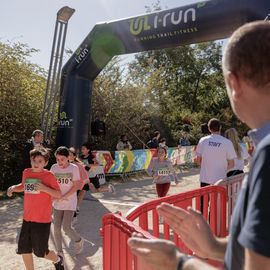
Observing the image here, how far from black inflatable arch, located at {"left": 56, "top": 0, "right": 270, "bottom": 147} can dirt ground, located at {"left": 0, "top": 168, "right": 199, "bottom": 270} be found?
208 centimetres

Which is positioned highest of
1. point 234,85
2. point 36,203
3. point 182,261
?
point 234,85

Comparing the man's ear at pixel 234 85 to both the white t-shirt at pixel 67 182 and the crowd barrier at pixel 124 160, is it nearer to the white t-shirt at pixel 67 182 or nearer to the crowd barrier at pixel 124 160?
the white t-shirt at pixel 67 182

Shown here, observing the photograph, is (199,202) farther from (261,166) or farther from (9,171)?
(9,171)

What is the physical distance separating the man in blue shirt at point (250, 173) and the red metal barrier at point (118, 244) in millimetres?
1218

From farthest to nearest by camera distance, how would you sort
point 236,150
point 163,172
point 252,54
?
1. point 163,172
2. point 236,150
3. point 252,54

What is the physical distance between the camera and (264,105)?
1.14m

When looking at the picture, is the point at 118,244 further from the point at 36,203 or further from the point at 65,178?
the point at 65,178

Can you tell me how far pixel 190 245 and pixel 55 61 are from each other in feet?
32.7

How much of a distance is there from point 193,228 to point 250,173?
1.79 feet

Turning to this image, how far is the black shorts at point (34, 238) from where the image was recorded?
4207 millimetres

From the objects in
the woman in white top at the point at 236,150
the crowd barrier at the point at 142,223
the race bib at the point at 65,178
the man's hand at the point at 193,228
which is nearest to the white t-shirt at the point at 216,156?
the woman in white top at the point at 236,150

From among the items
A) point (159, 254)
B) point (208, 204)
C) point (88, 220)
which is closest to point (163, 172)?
point (88, 220)

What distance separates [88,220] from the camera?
23.2ft

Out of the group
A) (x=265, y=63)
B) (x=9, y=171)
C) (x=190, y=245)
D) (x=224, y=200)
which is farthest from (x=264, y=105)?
(x=9, y=171)
